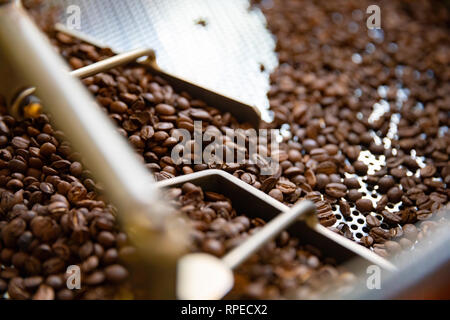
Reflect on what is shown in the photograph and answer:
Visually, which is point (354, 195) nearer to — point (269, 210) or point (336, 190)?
point (336, 190)

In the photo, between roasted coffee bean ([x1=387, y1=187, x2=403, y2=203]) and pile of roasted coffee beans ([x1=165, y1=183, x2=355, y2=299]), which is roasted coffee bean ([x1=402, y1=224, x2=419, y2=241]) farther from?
pile of roasted coffee beans ([x1=165, y1=183, x2=355, y2=299])

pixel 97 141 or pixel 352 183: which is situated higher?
pixel 97 141

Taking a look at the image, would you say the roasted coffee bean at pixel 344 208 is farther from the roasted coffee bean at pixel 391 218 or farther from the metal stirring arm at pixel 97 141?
the metal stirring arm at pixel 97 141

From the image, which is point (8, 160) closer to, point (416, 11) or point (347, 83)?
point (347, 83)

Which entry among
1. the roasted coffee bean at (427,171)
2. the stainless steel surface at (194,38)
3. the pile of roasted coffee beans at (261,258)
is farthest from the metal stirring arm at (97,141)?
the roasted coffee bean at (427,171)

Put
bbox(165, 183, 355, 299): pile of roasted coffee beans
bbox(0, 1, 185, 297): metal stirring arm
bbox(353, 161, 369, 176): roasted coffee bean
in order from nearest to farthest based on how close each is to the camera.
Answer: bbox(0, 1, 185, 297): metal stirring arm → bbox(165, 183, 355, 299): pile of roasted coffee beans → bbox(353, 161, 369, 176): roasted coffee bean

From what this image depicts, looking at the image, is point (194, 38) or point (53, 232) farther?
point (194, 38)

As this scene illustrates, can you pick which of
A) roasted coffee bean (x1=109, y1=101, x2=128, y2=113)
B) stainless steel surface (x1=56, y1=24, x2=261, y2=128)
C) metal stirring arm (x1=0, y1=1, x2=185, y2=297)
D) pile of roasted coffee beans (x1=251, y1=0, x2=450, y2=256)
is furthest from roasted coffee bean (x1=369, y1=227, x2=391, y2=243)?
roasted coffee bean (x1=109, y1=101, x2=128, y2=113)

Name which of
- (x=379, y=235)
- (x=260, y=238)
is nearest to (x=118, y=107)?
(x=260, y=238)
